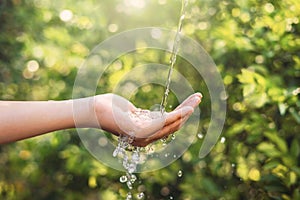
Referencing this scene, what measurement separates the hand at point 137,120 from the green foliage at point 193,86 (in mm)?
619

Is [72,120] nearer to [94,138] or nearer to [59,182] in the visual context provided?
[94,138]

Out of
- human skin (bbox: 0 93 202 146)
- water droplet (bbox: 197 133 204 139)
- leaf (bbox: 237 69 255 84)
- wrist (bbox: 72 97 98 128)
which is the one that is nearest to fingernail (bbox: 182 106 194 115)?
human skin (bbox: 0 93 202 146)

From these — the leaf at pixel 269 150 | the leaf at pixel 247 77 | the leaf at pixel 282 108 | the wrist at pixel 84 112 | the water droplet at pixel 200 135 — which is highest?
the wrist at pixel 84 112

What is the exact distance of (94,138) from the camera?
258 centimetres

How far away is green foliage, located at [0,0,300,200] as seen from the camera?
7.22 ft

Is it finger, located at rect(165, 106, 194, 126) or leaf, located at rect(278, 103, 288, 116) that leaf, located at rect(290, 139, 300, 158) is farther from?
finger, located at rect(165, 106, 194, 126)

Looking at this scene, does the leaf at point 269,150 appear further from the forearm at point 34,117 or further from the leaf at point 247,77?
the forearm at point 34,117

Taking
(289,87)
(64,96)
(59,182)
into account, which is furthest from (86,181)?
(289,87)

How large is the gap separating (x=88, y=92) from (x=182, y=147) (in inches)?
18.9

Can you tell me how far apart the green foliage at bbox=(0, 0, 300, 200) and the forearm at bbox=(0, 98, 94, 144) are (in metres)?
0.78

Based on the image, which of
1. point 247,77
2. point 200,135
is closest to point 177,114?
point 247,77

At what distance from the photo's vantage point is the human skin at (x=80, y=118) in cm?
152

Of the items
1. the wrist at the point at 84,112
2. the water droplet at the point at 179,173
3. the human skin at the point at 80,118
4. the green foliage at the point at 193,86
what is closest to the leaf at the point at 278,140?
the green foliage at the point at 193,86

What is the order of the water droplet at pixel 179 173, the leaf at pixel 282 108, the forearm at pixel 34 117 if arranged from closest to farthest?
the forearm at pixel 34 117
the leaf at pixel 282 108
the water droplet at pixel 179 173
